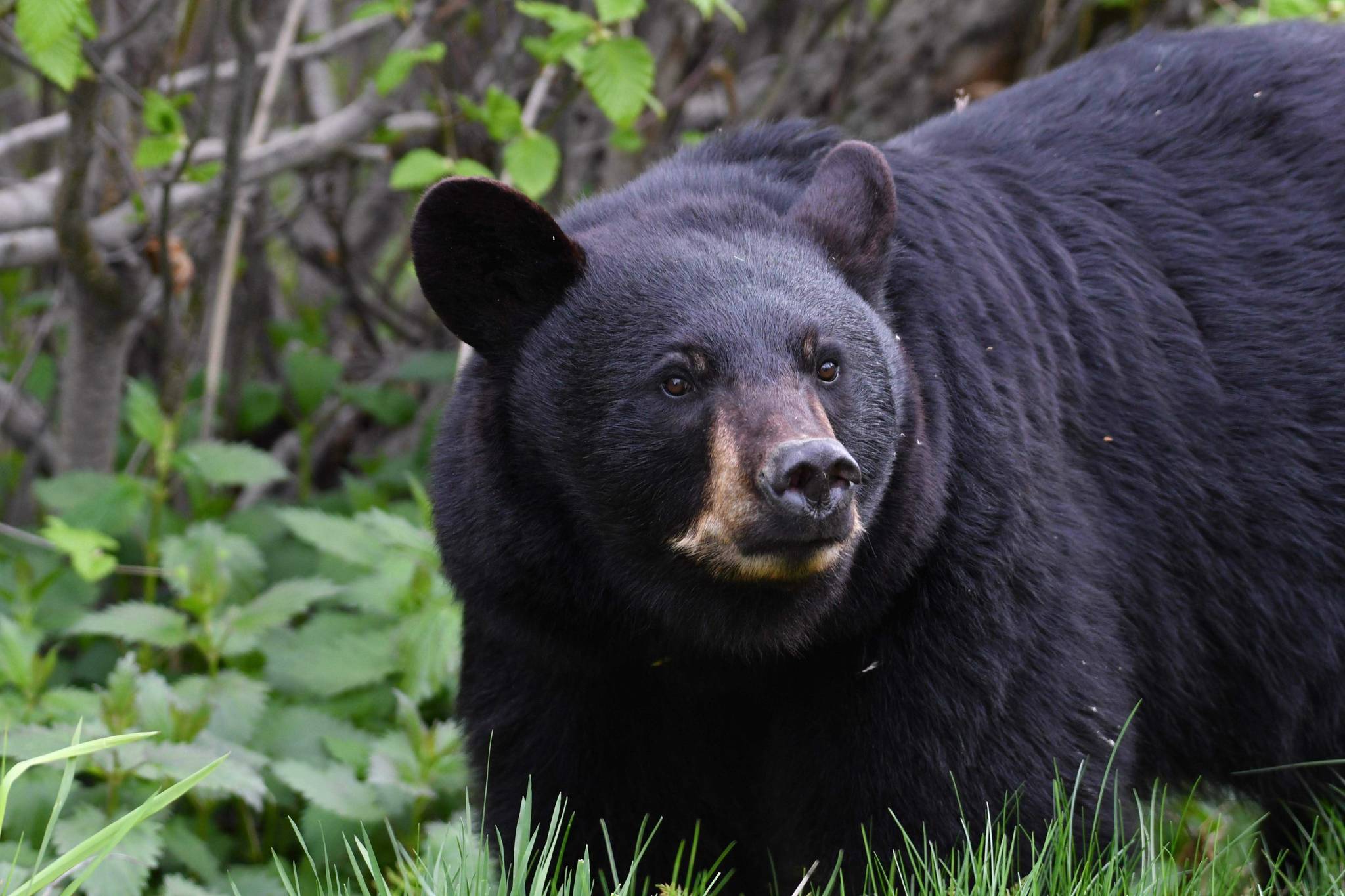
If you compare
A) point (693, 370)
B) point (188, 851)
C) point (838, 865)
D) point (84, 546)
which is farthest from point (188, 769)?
point (693, 370)

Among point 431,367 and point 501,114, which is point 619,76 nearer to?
point 501,114

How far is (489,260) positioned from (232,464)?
2887mm

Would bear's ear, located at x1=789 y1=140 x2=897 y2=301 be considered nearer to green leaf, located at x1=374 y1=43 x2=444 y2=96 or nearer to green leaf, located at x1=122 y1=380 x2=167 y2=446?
green leaf, located at x1=374 y1=43 x2=444 y2=96

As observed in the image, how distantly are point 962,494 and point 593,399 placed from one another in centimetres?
77

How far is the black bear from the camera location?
115 inches

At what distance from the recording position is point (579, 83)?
5.62 metres

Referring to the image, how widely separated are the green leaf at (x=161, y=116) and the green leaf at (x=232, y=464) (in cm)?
119

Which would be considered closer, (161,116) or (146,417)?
(161,116)

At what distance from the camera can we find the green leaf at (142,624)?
→ 4961 mm

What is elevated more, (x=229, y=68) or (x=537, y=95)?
(x=229, y=68)

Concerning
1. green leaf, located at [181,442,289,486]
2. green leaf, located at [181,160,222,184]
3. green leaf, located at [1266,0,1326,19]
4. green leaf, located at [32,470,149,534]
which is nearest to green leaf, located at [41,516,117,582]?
green leaf, located at [32,470,149,534]

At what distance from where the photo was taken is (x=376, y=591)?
5.20m

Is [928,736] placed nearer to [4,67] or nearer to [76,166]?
[76,166]

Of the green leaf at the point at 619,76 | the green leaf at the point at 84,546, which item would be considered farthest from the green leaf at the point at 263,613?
the green leaf at the point at 619,76
